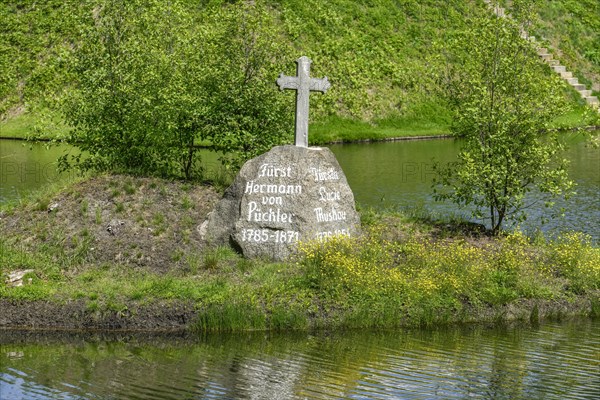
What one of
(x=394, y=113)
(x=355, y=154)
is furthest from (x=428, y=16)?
(x=355, y=154)

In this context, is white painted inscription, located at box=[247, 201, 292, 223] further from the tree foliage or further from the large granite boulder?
the tree foliage

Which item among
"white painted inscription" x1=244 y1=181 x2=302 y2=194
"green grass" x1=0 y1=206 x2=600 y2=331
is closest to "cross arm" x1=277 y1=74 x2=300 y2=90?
"white painted inscription" x1=244 y1=181 x2=302 y2=194

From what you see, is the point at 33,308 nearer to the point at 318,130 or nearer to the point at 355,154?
the point at 355,154

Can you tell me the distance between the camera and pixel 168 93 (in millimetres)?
26188

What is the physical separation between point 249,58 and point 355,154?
62.0 feet

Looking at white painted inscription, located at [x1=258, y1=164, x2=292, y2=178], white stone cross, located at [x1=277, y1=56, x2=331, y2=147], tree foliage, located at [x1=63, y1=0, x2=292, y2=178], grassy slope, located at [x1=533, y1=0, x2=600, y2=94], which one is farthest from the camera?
grassy slope, located at [x1=533, y1=0, x2=600, y2=94]

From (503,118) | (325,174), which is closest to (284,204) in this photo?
(325,174)

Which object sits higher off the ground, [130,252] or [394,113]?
[394,113]

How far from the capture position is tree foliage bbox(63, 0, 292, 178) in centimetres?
2614

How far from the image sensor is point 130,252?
22.4 m

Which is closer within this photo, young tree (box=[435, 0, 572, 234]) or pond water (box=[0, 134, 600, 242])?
young tree (box=[435, 0, 572, 234])

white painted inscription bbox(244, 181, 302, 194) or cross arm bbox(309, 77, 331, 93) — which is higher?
cross arm bbox(309, 77, 331, 93)

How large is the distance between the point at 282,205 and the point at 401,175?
17.5 m

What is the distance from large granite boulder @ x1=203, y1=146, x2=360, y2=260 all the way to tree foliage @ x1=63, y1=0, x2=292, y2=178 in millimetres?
3492
